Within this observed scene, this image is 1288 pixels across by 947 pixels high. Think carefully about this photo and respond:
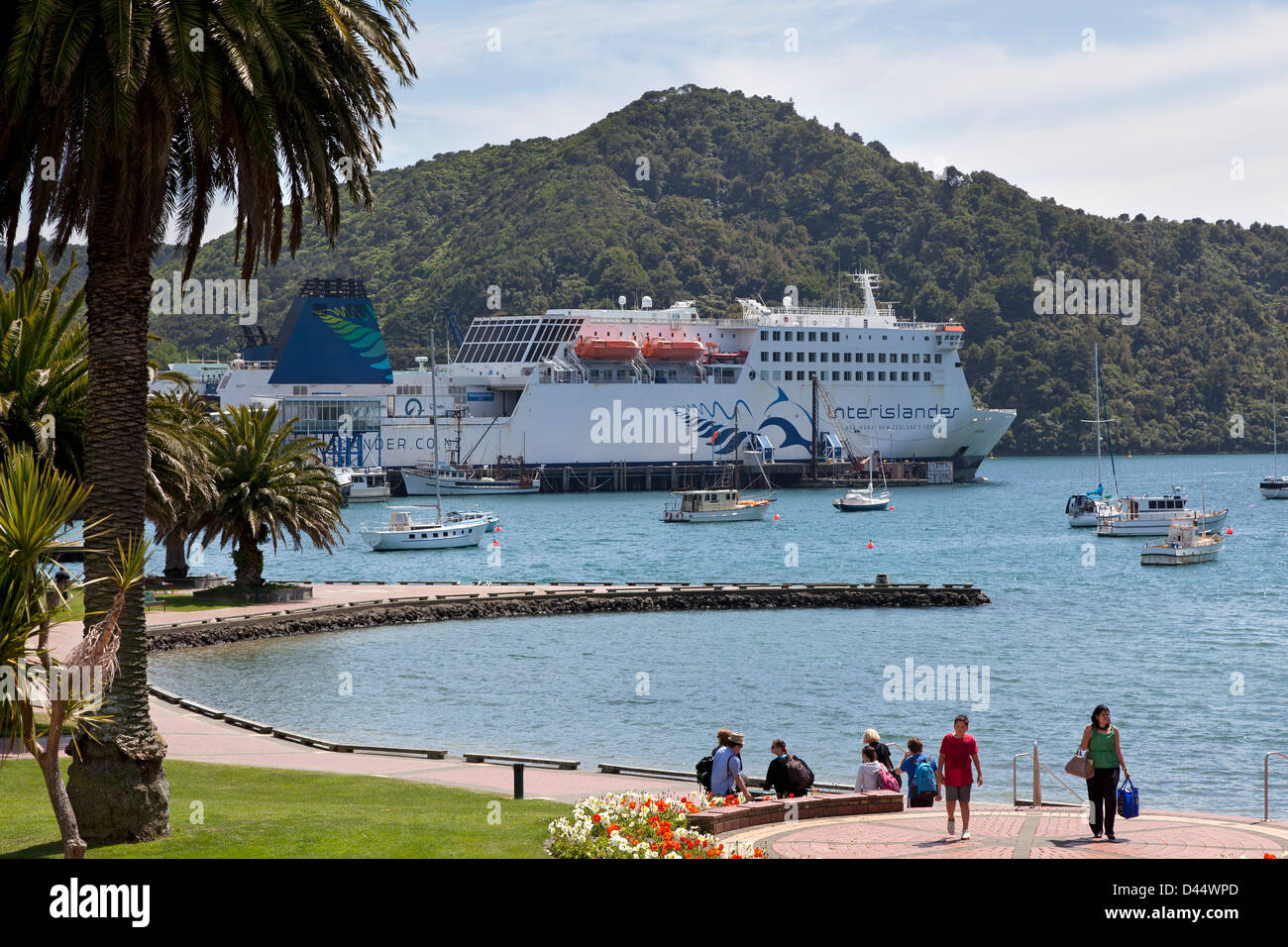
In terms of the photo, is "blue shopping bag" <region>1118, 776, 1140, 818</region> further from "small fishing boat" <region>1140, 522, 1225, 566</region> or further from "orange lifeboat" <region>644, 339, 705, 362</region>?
"orange lifeboat" <region>644, 339, 705, 362</region>

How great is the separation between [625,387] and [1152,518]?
1806 inches

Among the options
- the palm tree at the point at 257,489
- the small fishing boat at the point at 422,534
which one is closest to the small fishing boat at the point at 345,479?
the small fishing boat at the point at 422,534

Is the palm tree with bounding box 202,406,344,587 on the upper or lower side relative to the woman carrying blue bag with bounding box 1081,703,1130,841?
upper

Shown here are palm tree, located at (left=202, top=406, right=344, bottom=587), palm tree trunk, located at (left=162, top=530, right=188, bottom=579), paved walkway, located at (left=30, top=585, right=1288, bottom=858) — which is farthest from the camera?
palm tree trunk, located at (left=162, top=530, right=188, bottom=579)

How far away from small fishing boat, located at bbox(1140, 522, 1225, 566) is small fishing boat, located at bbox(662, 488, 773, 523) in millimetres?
24118

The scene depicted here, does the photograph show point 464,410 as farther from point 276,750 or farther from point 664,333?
point 276,750

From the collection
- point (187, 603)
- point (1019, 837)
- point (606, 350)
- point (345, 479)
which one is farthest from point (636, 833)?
point (606, 350)

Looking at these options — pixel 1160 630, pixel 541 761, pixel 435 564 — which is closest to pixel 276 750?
pixel 541 761

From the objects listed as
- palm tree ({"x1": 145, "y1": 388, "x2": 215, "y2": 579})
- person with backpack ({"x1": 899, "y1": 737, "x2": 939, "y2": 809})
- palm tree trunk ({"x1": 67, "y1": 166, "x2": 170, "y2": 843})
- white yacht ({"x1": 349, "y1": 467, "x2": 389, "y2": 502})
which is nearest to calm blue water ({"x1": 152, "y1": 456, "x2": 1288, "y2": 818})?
palm tree ({"x1": 145, "y1": 388, "x2": 215, "y2": 579})

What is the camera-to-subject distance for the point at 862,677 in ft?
106

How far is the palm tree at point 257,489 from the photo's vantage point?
37.7m

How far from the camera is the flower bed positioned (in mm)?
10969

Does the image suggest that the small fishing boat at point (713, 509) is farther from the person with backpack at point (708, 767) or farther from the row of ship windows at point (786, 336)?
the person with backpack at point (708, 767)

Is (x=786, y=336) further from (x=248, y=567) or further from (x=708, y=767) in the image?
A: (x=708, y=767)
